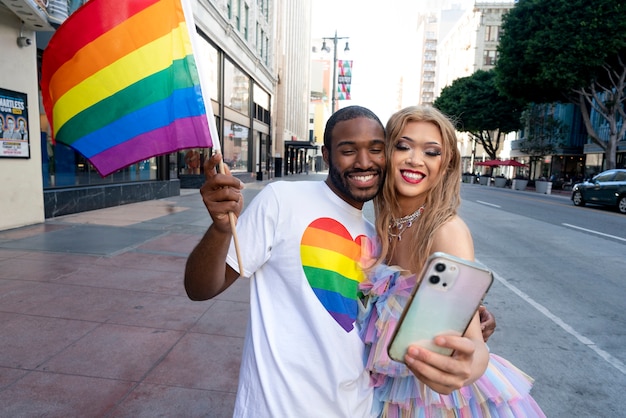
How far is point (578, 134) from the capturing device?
40.7 m

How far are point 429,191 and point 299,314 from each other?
2.46 ft

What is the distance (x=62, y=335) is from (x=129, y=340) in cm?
61

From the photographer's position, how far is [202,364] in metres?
3.44

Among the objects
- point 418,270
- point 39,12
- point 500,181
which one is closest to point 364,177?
point 418,270

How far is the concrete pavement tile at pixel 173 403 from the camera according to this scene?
2.77 meters

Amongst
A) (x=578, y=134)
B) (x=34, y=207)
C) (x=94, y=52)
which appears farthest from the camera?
(x=578, y=134)

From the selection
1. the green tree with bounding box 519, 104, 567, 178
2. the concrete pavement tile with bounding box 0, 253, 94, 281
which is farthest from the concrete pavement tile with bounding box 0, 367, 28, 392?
the green tree with bounding box 519, 104, 567, 178

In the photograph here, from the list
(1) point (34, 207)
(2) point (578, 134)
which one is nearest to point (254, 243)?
(1) point (34, 207)

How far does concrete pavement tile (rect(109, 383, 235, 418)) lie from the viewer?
109 inches

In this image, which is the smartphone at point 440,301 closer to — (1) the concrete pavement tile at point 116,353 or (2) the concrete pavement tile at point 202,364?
(2) the concrete pavement tile at point 202,364

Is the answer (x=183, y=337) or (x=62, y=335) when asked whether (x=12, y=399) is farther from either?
(x=183, y=337)

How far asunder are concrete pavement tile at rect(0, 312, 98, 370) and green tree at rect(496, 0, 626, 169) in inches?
1062

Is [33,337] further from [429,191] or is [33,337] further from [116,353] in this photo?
[429,191]

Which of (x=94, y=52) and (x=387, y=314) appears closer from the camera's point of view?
(x=387, y=314)
